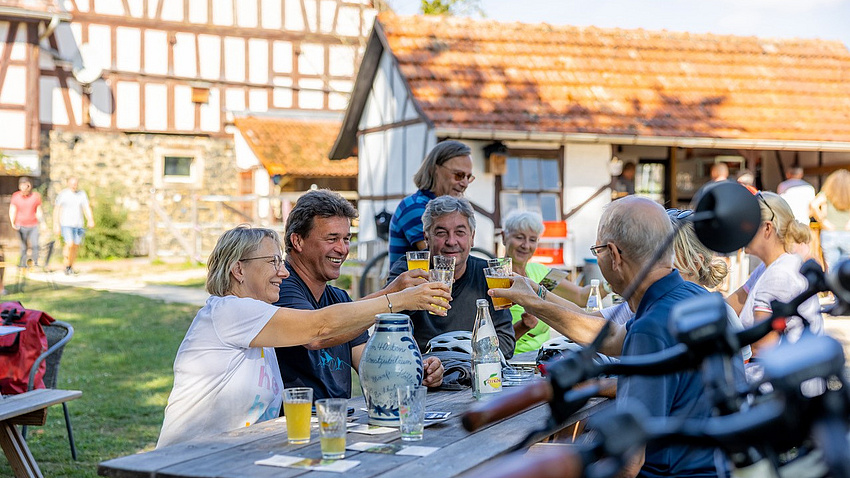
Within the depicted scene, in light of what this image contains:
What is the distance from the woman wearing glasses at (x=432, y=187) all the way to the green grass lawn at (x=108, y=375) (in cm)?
202

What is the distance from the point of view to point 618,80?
13.3 meters

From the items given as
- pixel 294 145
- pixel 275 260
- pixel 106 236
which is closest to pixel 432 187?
pixel 275 260

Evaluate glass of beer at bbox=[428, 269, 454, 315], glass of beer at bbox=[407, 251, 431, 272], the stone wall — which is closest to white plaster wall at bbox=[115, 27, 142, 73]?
the stone wall

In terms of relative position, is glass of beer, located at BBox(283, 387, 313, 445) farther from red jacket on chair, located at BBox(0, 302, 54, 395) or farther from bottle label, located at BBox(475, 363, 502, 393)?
red jacket on chair, located at BBox(0, 302, 54, 395)

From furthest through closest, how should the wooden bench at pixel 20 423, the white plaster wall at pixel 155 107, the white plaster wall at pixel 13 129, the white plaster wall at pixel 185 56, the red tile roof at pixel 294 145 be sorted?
the white plaster wall at pixel 185 56 < the white plaster wall at pixel 155 107 < the white plaster wall at pixel 13 129 < the red tile roof at pixel 294 145 < the wooden bench at pixel 20 423

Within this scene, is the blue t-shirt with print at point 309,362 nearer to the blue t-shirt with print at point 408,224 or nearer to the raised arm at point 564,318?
the raised arm at point 564,318

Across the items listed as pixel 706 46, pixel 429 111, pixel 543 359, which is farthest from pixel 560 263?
pixel 543 359

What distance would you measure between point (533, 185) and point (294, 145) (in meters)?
10.7

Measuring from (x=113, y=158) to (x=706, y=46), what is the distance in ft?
50.4

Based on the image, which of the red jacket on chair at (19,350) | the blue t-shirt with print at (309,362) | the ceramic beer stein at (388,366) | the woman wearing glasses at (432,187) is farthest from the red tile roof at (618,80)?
the ceramic beer stein at (388,366)

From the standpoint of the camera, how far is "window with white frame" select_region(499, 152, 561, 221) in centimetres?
1230

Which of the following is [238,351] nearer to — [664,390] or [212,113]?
[664,390]

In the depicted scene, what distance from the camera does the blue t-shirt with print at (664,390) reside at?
229 centimetres

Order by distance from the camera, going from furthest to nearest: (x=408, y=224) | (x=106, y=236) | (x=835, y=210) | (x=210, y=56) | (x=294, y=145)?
1. (x=210, y=56)
2. (x=294, y=145)
3. (x=106, y=236)
4. (x=835, y=210)
5. (x=408, y=224)
